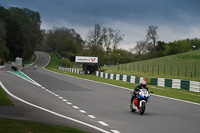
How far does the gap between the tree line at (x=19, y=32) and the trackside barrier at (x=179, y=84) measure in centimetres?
7155

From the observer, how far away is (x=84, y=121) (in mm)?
11227

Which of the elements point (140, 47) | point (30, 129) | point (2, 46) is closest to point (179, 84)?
point (30, 129)

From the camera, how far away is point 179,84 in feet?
104

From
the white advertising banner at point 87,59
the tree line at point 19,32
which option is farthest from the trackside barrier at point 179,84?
the tree line at point 19,32

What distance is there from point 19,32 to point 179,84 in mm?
98539

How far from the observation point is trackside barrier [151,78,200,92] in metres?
28.9

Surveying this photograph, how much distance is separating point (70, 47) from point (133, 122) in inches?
5926

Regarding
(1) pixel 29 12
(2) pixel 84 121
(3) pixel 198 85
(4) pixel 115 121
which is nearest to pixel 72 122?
(2) pixel 84 121

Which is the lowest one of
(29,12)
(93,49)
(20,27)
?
(93,49)

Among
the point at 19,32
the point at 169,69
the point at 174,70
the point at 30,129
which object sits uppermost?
the point at 19,32

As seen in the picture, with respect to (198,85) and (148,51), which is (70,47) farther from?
(198,85)

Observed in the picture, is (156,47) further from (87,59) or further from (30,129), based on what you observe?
(30,129)

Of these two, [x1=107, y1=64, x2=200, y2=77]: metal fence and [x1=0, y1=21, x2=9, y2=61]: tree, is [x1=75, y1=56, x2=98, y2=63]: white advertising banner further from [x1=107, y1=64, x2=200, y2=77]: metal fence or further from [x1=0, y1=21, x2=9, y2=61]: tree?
[x1=0, y1=21, x2=9, y2=61]: tree

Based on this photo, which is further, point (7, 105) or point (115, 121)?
point (7, 105)
